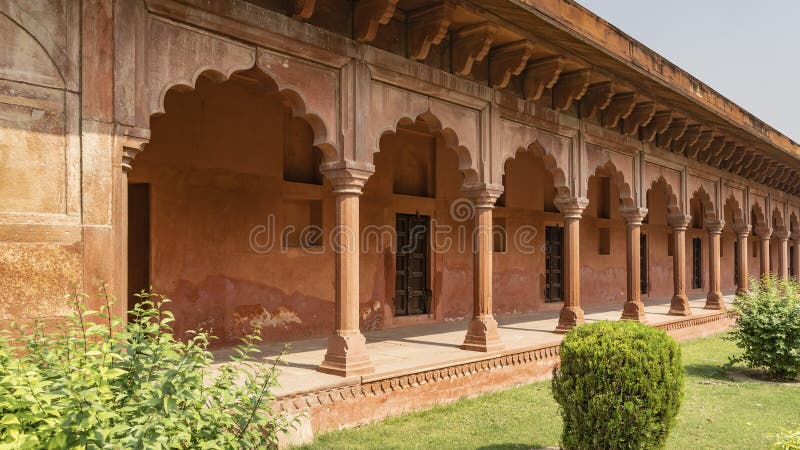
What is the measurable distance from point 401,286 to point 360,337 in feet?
13.7

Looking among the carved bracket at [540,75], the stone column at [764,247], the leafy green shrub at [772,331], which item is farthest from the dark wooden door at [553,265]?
the stone column at [764,247]

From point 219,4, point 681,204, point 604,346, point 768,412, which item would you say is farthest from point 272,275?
point 681,204

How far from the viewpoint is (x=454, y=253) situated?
1145 centimetres

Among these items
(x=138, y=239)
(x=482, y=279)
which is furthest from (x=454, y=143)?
(x=138, y=239)

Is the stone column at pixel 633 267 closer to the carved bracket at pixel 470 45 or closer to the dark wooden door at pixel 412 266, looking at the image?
the dark wooden door at pixel 412 266

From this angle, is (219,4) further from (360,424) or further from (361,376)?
(360,424)

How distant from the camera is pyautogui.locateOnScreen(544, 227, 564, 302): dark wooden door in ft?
45.3

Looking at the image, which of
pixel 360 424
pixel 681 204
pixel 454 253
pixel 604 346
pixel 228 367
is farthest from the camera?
pixel 681 204

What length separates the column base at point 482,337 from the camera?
7.87 meters

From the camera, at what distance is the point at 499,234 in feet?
41.5

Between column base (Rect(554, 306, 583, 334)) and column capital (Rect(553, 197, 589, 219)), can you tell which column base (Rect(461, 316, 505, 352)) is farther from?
column capital (Rect(553, 197, 589, 219))

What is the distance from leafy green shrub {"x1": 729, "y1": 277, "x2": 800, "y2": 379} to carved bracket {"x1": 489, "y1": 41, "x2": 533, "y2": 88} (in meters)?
Answer: 4.77

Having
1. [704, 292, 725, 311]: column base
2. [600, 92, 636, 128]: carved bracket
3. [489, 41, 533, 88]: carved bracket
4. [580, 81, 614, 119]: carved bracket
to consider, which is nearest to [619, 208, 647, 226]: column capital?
[600, 92, 636, 128]: carved bracket

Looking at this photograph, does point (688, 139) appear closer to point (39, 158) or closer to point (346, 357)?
point (346, 357)
